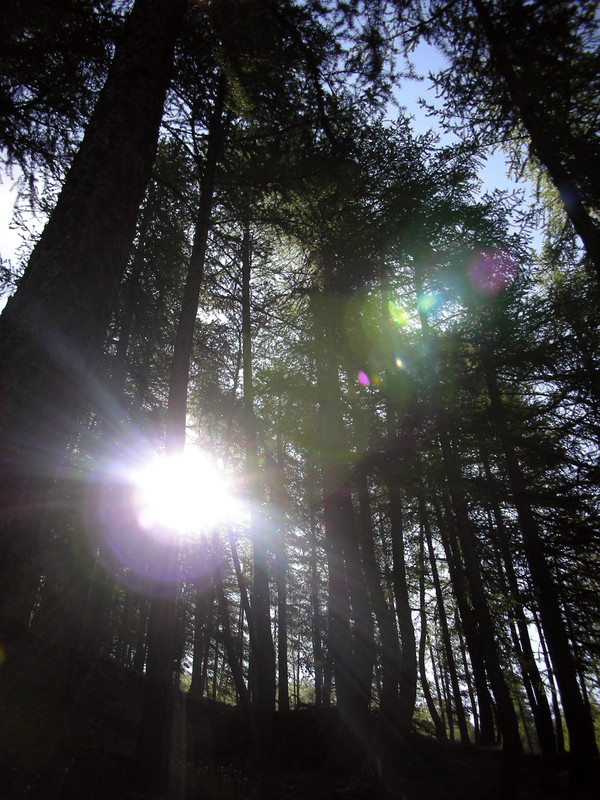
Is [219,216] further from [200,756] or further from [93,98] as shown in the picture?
[200,756]

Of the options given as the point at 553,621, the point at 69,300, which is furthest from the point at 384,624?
the point at 69,300

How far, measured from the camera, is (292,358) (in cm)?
1177

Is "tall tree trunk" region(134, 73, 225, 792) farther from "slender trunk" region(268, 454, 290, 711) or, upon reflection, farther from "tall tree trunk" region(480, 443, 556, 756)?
"tall tree trunk" region(480, 443, 556, 756)

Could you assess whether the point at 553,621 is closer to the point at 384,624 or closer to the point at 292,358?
the point at 384,624

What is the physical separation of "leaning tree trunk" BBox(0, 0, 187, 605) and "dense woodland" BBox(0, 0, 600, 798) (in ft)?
0.05

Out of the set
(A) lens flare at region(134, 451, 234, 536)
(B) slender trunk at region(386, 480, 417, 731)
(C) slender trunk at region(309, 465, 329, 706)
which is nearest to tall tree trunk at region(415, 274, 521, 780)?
(B) slender trunk at region(386, 480, 417, 731)

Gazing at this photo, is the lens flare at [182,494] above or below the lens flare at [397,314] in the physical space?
below

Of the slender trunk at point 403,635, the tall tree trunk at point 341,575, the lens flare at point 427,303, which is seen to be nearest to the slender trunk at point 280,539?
the tall tree trunk at point 341,575

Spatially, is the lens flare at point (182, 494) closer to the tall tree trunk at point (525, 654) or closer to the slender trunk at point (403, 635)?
the slender trunk at point (403, 635)

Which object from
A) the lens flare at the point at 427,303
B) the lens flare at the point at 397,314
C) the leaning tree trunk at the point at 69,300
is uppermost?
the lens flare at the point at 397,314

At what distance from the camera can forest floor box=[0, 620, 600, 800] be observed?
5.80 meters

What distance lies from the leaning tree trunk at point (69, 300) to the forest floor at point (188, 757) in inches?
182

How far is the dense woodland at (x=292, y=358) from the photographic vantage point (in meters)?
3.43

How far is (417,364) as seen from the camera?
9.67 m
